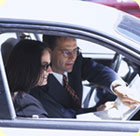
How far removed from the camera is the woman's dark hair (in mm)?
2578

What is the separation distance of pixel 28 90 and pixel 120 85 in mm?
790

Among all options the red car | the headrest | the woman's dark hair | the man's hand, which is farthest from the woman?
the red car

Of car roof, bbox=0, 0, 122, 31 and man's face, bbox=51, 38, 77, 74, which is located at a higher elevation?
car roof, bbox=0, 0, 122, 31

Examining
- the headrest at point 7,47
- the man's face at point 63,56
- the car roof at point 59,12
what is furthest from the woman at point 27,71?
the car roof at point 59,12

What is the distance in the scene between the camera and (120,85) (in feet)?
10.1

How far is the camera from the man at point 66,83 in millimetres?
2812

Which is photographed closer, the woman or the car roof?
the car roof

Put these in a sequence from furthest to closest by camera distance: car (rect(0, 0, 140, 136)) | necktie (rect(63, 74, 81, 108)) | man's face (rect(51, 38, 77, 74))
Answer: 1. necktie (rect(63, 74, 81, 108))
2. man's face (rect(51, 38, 77, 74))
3. car (rect(0, 0, 140, 136))

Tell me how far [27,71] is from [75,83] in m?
0.70

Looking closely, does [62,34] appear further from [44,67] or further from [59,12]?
[44,67]

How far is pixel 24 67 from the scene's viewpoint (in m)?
2.63

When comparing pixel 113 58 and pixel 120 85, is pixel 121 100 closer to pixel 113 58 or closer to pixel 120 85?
pixel 120 85

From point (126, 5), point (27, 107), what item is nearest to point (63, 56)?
point (27, 107)

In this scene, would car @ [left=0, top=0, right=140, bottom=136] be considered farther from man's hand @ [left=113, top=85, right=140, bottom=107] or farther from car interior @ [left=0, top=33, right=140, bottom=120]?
car interior @ [left=0, top=33, right=140, bottom=120]
